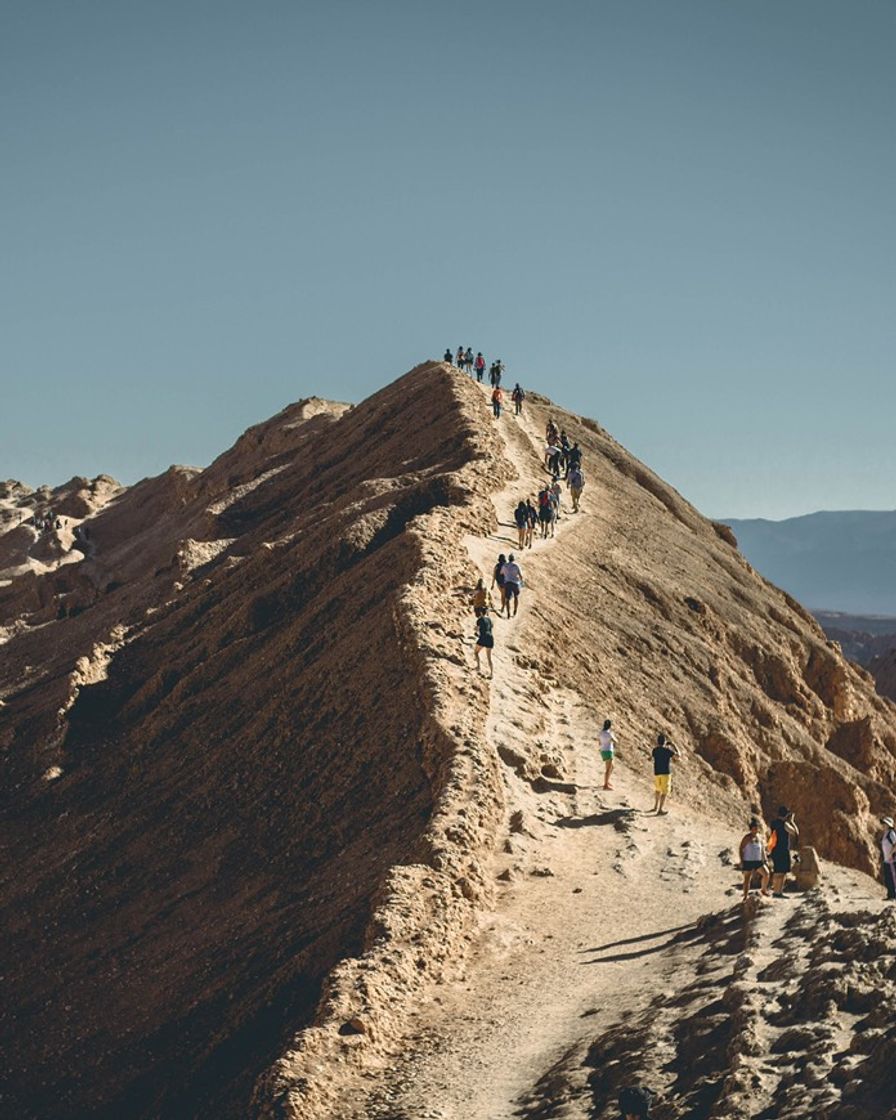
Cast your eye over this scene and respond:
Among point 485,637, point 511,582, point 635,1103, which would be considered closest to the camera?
point 635,1103

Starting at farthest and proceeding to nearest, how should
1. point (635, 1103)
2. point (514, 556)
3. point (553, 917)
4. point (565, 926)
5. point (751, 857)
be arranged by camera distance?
point (514, 556), point (553, 917), point (565, 926), point (751, 857), point (635, 1103)

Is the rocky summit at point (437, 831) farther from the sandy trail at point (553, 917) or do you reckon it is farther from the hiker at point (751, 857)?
the hiker at point (751, 857)

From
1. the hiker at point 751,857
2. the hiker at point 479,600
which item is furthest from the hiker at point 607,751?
the hiker at point 751,857

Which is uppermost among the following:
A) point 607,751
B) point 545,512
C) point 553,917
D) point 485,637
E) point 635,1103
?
point 545,512

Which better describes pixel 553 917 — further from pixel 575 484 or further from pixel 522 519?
pixel 575 484

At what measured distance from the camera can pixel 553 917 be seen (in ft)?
60.5

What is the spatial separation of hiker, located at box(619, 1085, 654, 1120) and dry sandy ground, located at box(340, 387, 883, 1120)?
0.66 meters

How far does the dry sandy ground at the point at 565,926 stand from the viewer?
45.9ft

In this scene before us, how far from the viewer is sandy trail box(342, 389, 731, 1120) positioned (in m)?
14.3

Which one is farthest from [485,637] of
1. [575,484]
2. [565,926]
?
[575,484]

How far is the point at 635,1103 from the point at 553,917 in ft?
21.7

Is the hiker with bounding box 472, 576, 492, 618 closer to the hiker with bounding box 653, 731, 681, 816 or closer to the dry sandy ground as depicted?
the dry sandy ground

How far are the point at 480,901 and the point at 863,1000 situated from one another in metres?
6.60

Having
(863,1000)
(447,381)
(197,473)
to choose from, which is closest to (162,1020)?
(863,1000)
